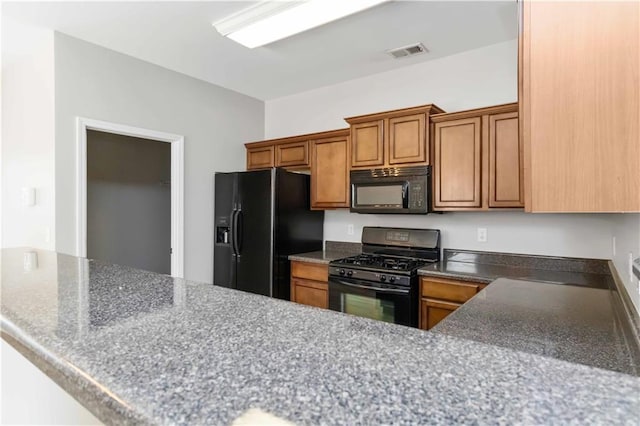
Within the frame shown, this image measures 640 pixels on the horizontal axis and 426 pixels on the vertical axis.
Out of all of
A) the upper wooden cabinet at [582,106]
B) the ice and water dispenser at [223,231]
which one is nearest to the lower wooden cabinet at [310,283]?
the ice and water dispenser at [223,231]

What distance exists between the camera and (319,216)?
3.79m

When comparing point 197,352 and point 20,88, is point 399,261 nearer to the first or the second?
point 197,352

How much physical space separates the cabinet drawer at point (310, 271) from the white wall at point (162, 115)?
984mm

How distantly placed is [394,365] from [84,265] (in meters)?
1.26

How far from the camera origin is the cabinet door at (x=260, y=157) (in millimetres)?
3895

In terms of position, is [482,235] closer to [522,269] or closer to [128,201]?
[522,269]

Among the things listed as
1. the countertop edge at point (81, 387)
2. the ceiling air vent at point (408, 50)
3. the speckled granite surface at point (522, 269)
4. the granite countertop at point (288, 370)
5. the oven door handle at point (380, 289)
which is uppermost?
the ceiling air vent at point (408, 50)

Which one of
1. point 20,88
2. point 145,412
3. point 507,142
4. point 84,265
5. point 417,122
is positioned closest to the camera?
point 145,412

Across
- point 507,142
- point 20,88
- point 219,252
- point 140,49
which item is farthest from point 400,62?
point 20,88

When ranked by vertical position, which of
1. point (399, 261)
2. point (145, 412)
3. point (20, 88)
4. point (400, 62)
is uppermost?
point (400, 62)

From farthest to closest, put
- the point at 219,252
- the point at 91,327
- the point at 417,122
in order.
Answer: the point at 219,252 < the point at 417,122 < the point at 91,327

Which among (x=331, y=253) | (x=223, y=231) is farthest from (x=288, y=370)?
(x=223, y=231)

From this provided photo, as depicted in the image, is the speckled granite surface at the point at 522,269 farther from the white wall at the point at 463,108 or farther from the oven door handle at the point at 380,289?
the oven door handle at the point at 380,289

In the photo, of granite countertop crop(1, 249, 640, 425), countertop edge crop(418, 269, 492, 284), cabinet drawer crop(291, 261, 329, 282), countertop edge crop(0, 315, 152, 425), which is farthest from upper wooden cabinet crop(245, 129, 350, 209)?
countertop edge crop(0, 315, 152, 425)
